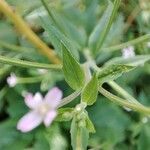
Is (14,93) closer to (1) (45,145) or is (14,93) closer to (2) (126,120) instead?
(1) (45,145)

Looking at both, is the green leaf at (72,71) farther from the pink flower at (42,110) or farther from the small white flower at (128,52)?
the small white flower at (128,52)

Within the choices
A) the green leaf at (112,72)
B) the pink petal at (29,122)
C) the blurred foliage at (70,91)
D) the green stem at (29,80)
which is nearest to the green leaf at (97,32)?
the blurred foliage at (70,91)

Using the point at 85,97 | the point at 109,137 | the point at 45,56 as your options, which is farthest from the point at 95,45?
the point at 85,97

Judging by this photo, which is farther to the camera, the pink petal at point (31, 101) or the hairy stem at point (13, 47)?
the hairy stem at point (13, 47)

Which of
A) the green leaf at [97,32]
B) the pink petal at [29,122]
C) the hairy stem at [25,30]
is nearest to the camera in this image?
the pink petal at [29,122]

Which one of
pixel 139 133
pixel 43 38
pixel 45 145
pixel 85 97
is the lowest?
pixel 139 133

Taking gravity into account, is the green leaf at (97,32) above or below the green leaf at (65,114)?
below
